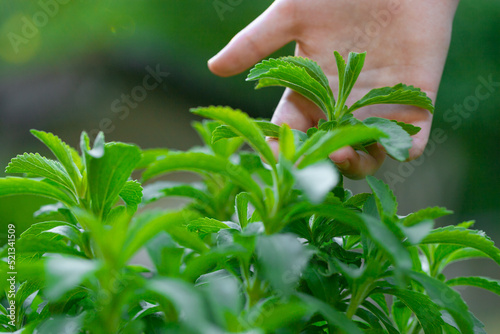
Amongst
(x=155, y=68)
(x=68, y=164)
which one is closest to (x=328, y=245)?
(x=68, y=164)

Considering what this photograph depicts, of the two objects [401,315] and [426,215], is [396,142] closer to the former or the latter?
[426,215]

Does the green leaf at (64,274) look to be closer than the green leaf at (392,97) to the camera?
Yes

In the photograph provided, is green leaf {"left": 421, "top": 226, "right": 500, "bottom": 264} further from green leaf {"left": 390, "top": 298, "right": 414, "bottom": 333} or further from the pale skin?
the pale skin

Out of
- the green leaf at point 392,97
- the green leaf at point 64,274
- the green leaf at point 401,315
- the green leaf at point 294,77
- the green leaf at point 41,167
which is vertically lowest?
the green leaf at point 401,315

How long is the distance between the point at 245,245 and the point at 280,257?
63 millimetres

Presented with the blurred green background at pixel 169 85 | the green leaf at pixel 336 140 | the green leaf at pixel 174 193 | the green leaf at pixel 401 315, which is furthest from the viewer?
the blurred green background at pixel 169 85

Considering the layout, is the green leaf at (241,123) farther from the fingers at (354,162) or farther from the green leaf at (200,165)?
the fingers at (354,162)

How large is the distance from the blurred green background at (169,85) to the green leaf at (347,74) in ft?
5.87

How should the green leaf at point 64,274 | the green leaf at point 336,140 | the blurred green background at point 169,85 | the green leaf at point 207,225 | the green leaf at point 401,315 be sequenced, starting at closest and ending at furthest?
1. the green leaf at point 64,274
2. the green leaf at point 336,140
3. the green leaf at point 207,225
4. the green leaf at point 401,315
5. the blurred green background at point 169,85

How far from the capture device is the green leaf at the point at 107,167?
423mm

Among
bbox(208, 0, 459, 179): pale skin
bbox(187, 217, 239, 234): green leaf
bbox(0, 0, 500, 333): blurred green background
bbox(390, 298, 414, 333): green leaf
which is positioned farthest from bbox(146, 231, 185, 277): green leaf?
bbox(0, 0, 500, 333): blurred green background

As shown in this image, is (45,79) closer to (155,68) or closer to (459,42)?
(155,68)

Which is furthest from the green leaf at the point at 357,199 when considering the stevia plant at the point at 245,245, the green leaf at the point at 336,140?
the green leaf at the point at 336,140

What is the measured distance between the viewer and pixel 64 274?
287mm
